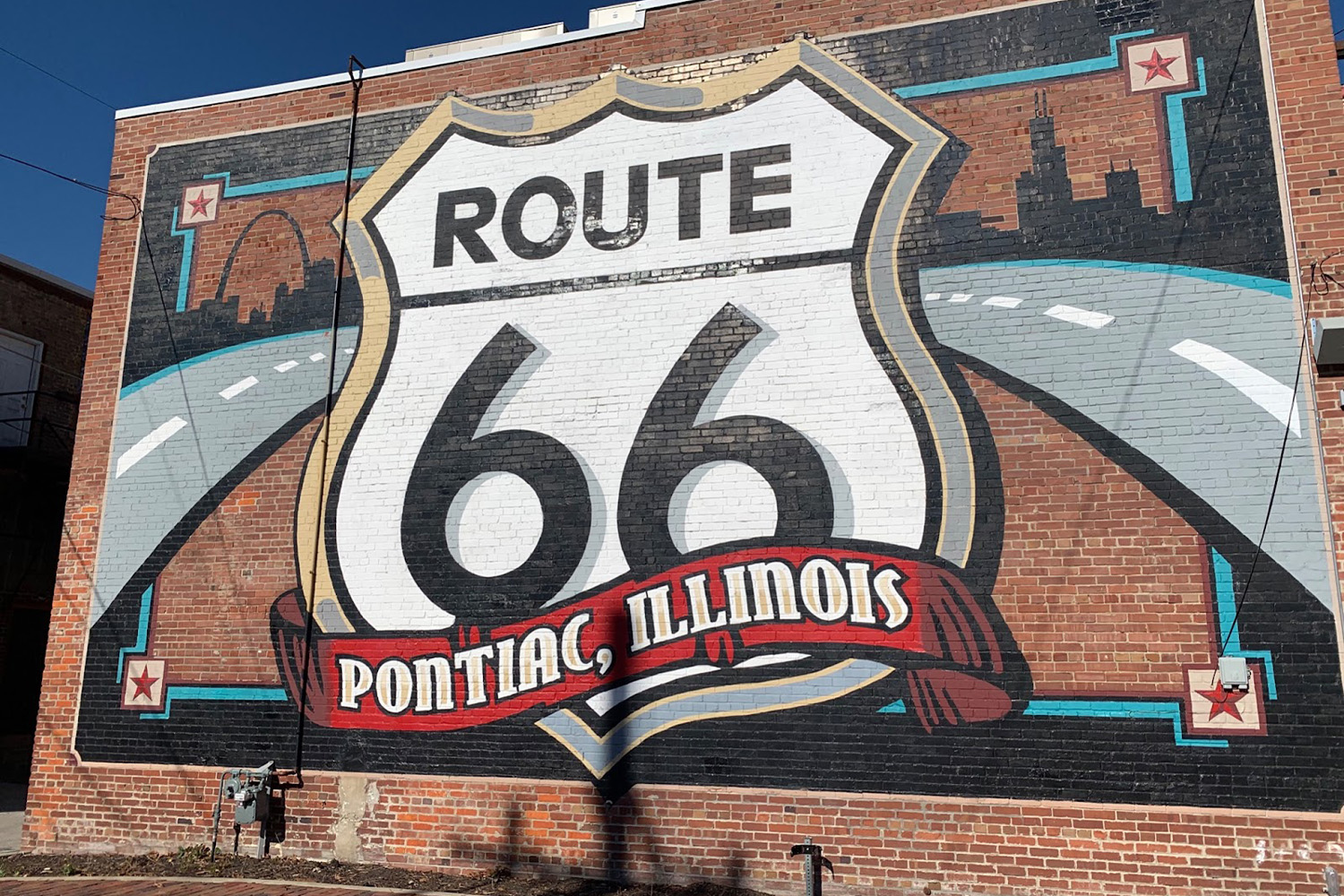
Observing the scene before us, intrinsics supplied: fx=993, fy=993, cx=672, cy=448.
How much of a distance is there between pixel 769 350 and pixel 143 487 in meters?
6.21

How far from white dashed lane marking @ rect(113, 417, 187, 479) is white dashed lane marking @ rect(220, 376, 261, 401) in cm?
50

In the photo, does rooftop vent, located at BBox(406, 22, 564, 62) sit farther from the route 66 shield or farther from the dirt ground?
the dirt ground

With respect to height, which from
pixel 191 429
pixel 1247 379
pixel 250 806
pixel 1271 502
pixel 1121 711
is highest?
pixel 191 429

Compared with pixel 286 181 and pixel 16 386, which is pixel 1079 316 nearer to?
pixel 286 181

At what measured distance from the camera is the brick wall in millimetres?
7055

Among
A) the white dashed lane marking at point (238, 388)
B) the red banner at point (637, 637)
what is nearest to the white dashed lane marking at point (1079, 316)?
the red banner at point (637, 637)

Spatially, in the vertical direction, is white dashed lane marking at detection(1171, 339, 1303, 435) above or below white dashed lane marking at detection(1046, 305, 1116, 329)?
below

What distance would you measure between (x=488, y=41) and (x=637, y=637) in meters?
6.28

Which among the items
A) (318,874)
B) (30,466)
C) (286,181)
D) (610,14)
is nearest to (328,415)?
(286,181)

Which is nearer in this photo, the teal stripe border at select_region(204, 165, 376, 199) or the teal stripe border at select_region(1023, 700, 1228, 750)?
the teal stripe border at select_region(1023, 700, 1228, 750)

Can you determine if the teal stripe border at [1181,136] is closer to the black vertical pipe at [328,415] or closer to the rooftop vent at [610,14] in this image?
the rooftop vent at [610,14]

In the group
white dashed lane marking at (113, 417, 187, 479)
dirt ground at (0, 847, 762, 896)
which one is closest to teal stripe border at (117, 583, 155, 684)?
white dashed lane marking at (113, 417, 187, 479)

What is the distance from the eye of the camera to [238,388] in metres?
9.57

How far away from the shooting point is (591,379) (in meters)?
8.62
